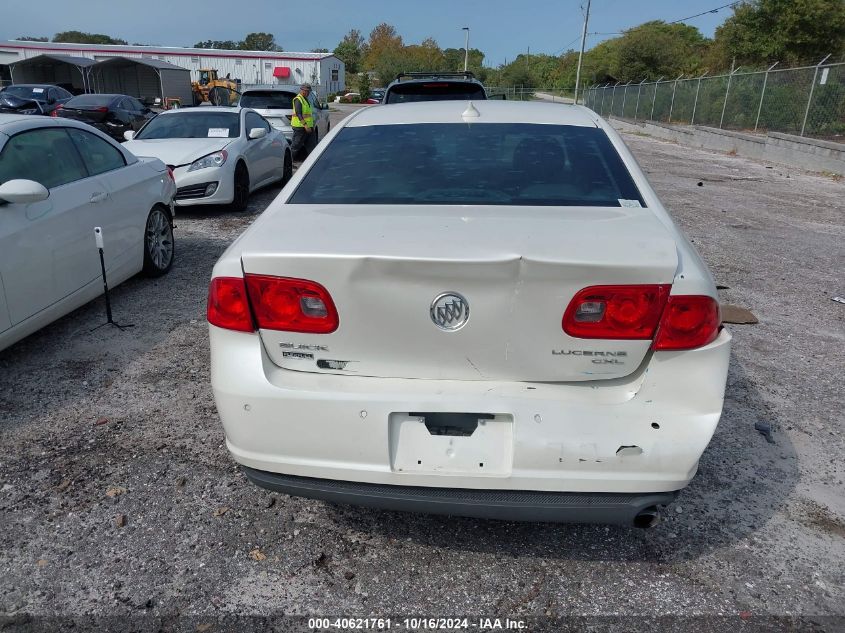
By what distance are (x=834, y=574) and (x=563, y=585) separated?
3.59 ft

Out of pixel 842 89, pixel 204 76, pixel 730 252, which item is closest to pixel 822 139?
pixel 842 89

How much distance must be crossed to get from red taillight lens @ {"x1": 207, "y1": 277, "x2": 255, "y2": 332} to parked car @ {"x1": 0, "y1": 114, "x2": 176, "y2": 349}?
7.22 feet

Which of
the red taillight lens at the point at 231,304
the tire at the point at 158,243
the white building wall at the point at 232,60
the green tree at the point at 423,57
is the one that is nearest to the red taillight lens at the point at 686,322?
the red taillight lens at the point at 231,304

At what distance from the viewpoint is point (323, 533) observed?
2.86 m

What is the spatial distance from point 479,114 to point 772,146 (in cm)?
1842

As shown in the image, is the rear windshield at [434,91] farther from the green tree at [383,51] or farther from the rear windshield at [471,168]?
the green tree at [383,51]

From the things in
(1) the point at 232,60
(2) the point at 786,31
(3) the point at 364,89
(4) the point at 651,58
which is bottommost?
(3) the point at 364,89

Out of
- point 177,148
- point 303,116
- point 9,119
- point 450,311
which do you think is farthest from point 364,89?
point 450,311

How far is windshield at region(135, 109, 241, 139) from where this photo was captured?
9.89m

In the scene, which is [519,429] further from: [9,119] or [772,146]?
[772,146]

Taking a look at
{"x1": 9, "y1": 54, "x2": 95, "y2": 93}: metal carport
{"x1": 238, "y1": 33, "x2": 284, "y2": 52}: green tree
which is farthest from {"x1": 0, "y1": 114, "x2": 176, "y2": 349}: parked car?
{"x1": 238, "y1": 33, "x2": 284, "y2": 52}: green tree

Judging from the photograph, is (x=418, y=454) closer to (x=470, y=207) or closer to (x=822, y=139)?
(x=470, y=207)

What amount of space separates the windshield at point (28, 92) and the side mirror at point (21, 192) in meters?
22.6

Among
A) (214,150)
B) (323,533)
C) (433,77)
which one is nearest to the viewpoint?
(323,533)
